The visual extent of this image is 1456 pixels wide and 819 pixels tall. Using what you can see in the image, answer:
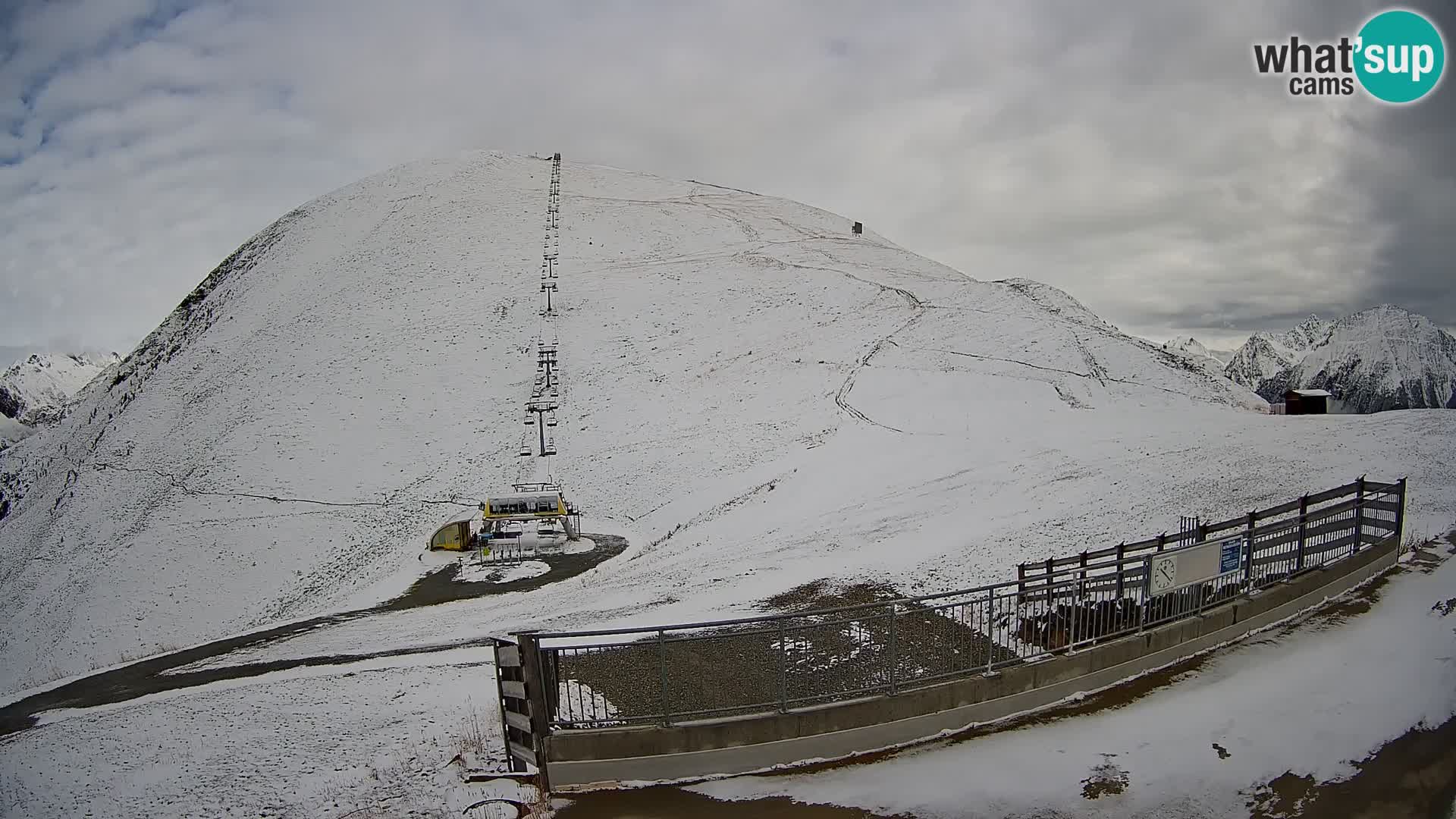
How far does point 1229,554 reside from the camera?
1173 cm

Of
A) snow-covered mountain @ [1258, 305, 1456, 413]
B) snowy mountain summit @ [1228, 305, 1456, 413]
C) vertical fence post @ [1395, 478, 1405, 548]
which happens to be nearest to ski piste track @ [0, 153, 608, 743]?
vertical fence post @ [1395, 478, 1405, 548]

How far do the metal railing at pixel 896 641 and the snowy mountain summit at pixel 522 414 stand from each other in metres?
6.74

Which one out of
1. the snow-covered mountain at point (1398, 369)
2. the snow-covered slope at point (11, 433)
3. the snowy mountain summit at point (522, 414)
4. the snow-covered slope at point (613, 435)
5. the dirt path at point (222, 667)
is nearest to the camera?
the dirt path at point (222, 667)

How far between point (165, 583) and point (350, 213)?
153ft

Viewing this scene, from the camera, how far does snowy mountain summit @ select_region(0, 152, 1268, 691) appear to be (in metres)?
29.4

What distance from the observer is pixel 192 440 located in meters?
42.2

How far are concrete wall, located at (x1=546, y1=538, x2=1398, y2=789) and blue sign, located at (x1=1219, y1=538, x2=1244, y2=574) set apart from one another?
196cm

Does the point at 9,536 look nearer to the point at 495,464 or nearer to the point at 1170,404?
the point at 495,464

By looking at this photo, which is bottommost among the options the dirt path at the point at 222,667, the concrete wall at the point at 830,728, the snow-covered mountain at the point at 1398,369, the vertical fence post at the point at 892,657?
the dirt path at the point at 222,667

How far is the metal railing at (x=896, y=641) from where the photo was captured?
921 cm

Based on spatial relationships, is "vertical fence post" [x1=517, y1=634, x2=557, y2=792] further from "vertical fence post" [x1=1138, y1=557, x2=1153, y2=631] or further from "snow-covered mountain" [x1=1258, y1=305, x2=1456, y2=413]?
"snow-covered mountain" [x1=1258, y1=305, x2=1456, y2=413]

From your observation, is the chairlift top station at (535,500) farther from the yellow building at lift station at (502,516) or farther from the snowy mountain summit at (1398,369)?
the snowy mountain summit at (1398,369)

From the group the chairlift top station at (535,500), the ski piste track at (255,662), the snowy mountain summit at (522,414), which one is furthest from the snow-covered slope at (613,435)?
the ski piste track at (255,662)

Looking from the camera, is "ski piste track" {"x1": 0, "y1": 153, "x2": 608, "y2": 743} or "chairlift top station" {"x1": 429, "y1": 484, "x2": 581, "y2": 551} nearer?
"ski piste track" {"x1": 0, "y1": 153, "x2": 608, "y2": 743}
